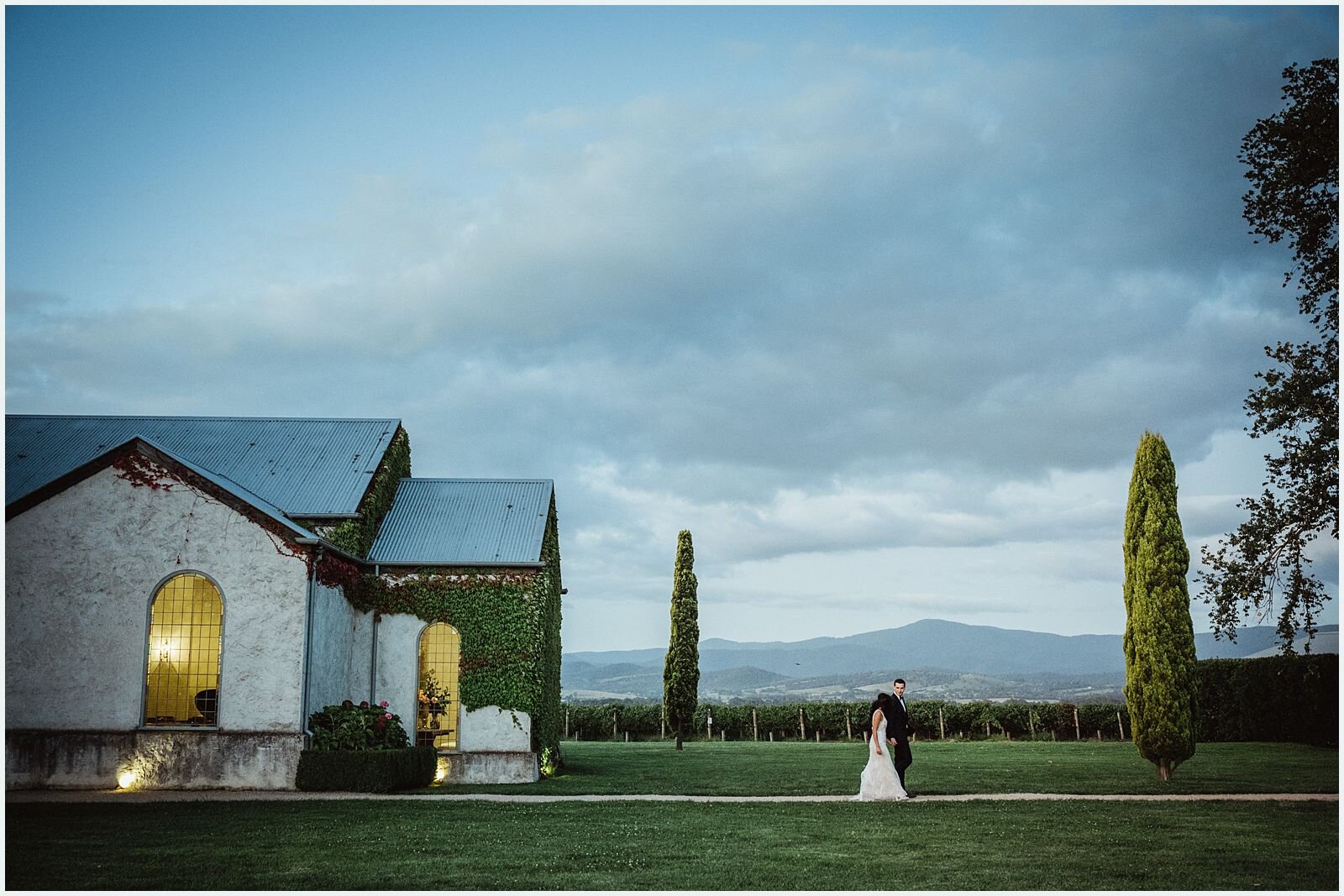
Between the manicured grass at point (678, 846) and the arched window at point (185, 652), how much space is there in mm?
3506

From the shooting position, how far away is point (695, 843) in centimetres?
1216

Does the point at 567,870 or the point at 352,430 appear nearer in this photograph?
the point at 567,870

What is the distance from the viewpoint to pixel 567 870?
10500 mm

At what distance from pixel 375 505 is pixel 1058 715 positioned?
3129 cm

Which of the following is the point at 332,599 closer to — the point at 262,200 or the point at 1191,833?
the point at 262,200

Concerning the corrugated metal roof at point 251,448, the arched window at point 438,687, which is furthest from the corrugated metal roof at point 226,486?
the arched window at point 438,687

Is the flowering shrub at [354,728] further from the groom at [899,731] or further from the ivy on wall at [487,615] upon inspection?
the groom at [899,731]

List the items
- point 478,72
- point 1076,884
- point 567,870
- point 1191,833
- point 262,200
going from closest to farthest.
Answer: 1. point 1076,884
2. point 567,870
3. point 1191,833
4. point 478,72
5. point 262,200

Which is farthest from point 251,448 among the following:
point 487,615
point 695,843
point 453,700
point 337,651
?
point 695,843

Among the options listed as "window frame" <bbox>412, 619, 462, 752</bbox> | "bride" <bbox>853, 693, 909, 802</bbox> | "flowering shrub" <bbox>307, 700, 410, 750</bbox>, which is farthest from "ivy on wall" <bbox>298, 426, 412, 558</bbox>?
"bride" <bbox>853, 693, 909, 802</bbox>

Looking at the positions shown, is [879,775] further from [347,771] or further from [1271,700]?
[1271,700]

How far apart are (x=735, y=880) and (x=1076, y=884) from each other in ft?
10.8

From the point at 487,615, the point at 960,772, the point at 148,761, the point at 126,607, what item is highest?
the point at 126,607

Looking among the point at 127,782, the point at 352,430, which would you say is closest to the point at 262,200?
the point at 352,430
